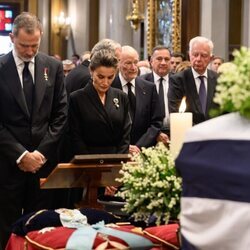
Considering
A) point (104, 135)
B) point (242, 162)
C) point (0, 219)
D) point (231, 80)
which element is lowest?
point (0, 219)

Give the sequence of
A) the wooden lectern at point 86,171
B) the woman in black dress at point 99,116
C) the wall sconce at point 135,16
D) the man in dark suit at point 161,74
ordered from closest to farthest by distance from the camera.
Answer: the wooden lectern at point 86,171 < the woman in black dress at point 99,116 < the man in dark suit at point 161,74 < the wall sconce at point 135,16

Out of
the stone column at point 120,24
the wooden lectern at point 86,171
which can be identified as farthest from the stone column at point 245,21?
the wooden lectern at point 86,171

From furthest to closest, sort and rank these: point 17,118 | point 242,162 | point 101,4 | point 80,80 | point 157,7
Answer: point 101,4, point 157,7, point 80,80, point 17,118, point 242,162

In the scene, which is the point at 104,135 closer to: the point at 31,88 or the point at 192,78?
the point at 31,88

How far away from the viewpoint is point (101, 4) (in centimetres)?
1630

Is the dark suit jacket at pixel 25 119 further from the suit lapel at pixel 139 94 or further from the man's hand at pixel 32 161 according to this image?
the suit lapel at pixel 139 94

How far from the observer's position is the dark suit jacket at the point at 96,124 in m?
4.45

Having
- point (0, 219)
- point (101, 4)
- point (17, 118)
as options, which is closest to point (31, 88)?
point (17, 118)

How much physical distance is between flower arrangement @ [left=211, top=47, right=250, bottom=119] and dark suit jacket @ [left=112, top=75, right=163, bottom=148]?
3551 millimetres

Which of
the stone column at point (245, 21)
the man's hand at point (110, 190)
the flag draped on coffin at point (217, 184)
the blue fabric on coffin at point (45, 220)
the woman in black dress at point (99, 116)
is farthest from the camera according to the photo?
the stone column at point (245, 21)

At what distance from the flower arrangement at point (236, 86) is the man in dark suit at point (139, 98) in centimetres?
356

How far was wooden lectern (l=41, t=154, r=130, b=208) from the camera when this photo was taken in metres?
3.37

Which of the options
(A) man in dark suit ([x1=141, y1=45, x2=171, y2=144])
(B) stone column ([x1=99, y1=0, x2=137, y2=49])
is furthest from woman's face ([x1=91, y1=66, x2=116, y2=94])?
(B) stone column ([x1=99, y1=0, x2=137, y2=49])

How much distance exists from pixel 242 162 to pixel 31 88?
110 inches
